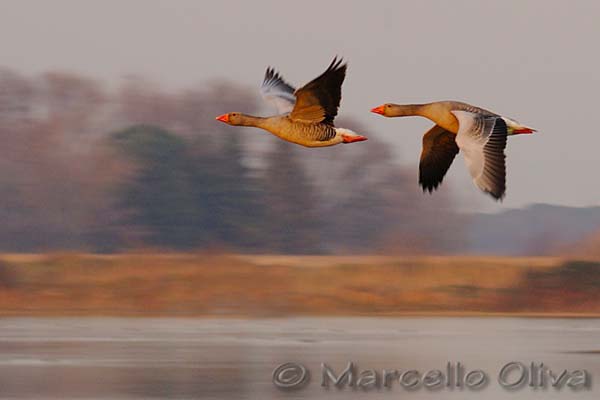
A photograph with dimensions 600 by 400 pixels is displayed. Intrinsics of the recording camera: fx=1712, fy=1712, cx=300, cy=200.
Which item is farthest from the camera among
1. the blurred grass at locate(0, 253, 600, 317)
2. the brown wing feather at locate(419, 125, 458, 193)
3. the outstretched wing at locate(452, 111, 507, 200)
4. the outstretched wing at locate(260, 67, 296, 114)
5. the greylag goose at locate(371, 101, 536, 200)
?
the blurred grass at locate(0, 253, 600, 317)

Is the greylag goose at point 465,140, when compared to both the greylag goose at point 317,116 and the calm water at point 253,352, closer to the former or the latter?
the greylag goose at point 317,116

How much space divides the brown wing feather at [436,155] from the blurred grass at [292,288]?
15.1 metres

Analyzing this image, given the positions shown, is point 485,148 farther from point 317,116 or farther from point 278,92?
point 278,92

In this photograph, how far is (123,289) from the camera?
32000 millimetres

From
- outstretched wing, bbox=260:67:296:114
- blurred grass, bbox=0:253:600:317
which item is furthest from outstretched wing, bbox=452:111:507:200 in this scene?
blurred grass, bbox=0:253:600:317

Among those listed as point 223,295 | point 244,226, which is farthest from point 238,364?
point 244,226

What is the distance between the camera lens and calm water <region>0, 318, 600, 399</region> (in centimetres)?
1984

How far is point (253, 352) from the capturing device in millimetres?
23406

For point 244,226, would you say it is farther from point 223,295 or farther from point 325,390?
point 325,390

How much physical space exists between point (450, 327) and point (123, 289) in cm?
663

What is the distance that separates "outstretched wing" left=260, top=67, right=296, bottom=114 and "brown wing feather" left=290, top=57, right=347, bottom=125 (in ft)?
3.69

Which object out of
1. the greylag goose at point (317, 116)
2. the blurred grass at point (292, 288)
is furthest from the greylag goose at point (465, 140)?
the blurred grass at point (292, 288)

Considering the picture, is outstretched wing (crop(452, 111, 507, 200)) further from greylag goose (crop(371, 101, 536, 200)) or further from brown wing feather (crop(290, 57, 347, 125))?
brown wing feather (crop(290, 57, 347, 125))

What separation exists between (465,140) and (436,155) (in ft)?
4.67
